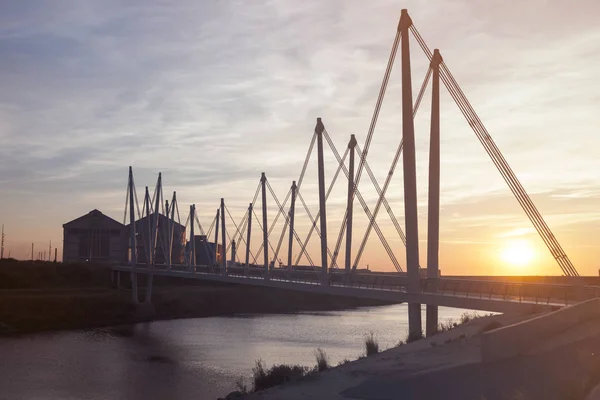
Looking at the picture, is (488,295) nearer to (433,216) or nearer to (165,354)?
(433,216)

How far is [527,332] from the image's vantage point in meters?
16.8

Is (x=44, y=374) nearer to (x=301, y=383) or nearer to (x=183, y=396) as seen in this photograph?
(x=183, y=396)

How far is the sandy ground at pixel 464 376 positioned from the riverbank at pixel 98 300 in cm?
4490

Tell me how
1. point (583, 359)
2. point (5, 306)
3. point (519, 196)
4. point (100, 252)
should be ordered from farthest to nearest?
point (100, 252)
point (5, 306)
point (519, 196)
point (583, 359)

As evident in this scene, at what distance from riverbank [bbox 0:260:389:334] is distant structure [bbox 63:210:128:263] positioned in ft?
33.4

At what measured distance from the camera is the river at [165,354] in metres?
30.5

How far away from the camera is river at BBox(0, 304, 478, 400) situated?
30531 mm

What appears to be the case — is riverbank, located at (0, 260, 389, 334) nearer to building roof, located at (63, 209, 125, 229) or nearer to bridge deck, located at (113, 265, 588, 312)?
building roof, located at (63, 209, 125, 229)

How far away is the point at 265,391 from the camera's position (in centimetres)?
1886

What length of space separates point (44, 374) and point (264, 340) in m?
18.5

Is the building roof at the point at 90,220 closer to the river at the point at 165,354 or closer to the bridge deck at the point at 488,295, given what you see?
the river at the point at 165,354

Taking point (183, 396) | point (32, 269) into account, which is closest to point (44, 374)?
point (183, 396)

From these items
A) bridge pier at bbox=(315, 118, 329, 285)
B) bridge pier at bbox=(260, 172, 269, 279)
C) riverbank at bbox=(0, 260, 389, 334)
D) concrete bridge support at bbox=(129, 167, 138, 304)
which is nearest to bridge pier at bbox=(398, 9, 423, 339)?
bridge pier at bbox=(315, 118, 329, 285)

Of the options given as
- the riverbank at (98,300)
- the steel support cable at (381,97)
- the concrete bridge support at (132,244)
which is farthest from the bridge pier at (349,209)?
the concrete bridge support at (132,244)
